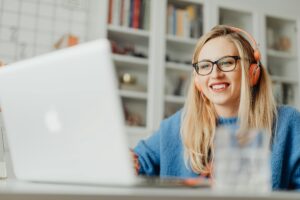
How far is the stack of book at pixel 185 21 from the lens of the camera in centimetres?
279

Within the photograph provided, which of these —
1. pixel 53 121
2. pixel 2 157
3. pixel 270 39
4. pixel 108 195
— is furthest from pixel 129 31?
pixel 108 195

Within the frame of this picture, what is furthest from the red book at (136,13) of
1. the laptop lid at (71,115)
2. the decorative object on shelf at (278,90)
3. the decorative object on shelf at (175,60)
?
the laptop lid at (71,115)

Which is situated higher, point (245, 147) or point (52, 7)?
point (52, 7)

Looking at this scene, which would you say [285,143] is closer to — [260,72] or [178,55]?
[260,72]

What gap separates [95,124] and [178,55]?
250 cm

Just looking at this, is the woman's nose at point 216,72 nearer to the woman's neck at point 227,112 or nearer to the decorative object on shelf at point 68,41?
the woman's neck at point 227,112

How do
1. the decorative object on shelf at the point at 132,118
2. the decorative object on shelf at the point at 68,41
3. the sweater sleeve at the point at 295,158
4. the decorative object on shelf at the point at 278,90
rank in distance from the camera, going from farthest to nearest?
the decorative object on shelf at the point at 278,90, the decorative object on shelf at the point at 132,118, the decorative object on shelf at the point at 68,41, the sweater sleeve at the point at 295,158

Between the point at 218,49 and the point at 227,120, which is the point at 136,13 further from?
the point at 227,120

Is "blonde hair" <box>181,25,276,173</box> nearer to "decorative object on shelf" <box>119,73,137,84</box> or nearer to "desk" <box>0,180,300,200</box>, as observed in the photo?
"desk" <box>0,180,300,200</box>

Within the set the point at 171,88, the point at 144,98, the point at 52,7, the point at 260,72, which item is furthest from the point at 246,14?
the point at 260,72

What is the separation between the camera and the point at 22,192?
1.16ft

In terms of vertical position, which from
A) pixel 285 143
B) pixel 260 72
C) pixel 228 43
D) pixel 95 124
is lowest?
pixel 285 143

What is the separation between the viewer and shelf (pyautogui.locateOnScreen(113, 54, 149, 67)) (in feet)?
8.59

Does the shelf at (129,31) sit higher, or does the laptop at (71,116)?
the shelf at (129,31)
